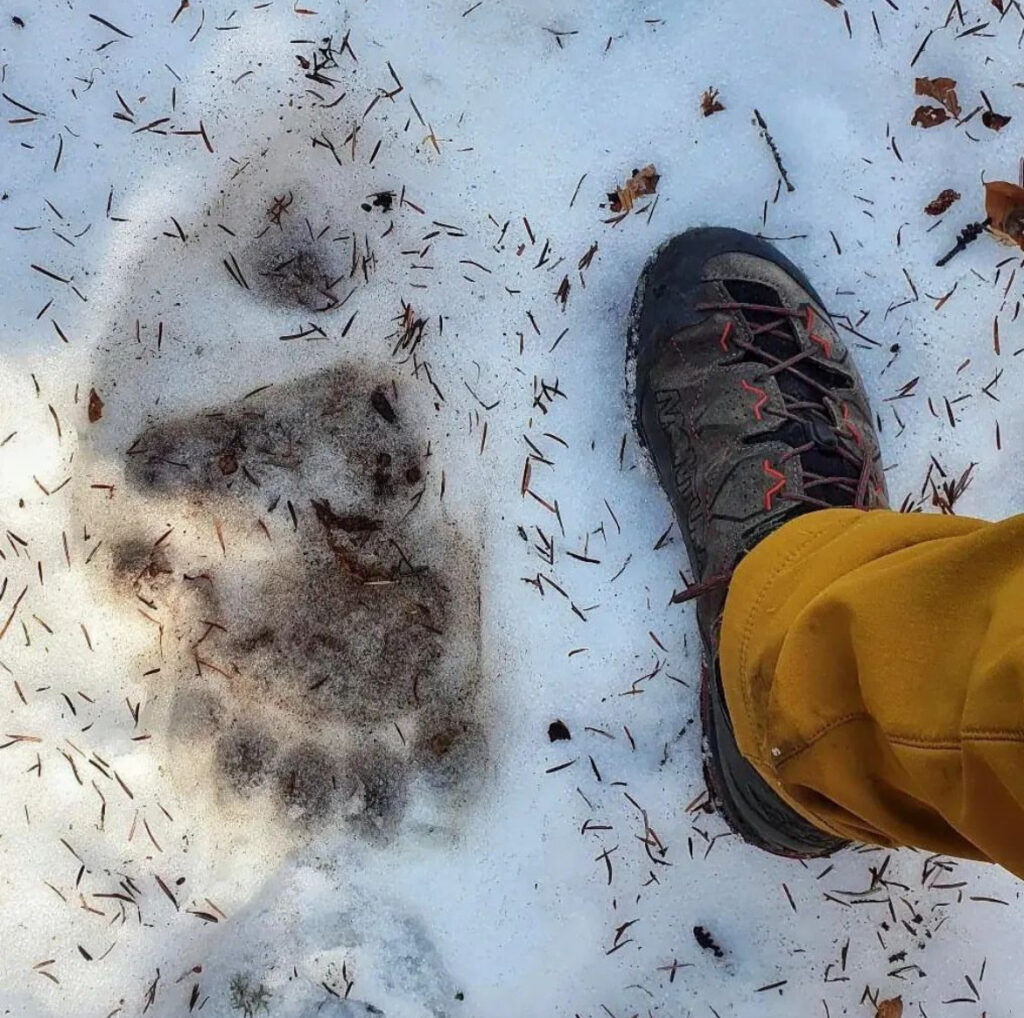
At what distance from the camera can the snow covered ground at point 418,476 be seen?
7.75ft

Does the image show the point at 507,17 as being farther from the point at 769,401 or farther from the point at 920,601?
the point at 920,601

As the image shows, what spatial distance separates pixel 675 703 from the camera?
2418mm

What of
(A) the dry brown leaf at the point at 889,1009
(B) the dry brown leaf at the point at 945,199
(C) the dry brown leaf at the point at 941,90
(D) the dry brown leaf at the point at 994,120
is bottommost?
(A) the dry brown leaf at the point at 889,1009

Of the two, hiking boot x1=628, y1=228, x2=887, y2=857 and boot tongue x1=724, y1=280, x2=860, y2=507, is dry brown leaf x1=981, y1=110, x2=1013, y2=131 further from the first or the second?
boot tongue x1=724, y1=280, x2=860, y2=507

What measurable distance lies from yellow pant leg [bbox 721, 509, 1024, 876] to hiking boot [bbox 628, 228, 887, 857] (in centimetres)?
42

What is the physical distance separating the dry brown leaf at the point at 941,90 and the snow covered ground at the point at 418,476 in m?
0.03

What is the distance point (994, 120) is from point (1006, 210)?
24cm

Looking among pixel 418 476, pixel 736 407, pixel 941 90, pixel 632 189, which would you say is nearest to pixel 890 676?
pixel 736 407

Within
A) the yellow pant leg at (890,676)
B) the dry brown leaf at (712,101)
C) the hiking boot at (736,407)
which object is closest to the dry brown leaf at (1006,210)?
the hiking boot at (736,407)

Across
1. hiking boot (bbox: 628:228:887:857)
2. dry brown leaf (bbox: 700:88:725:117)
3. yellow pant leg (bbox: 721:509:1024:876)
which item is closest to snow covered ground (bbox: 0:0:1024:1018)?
dry brown leaf (bbox: 700:88:725:117)

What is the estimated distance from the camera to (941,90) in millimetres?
2367

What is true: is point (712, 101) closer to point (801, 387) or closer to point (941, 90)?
point (941, 90)

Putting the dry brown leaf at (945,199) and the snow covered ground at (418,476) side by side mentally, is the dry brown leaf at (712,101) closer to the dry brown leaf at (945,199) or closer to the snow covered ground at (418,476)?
the snow covered ground at (418,476)

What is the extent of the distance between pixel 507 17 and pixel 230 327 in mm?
1114
